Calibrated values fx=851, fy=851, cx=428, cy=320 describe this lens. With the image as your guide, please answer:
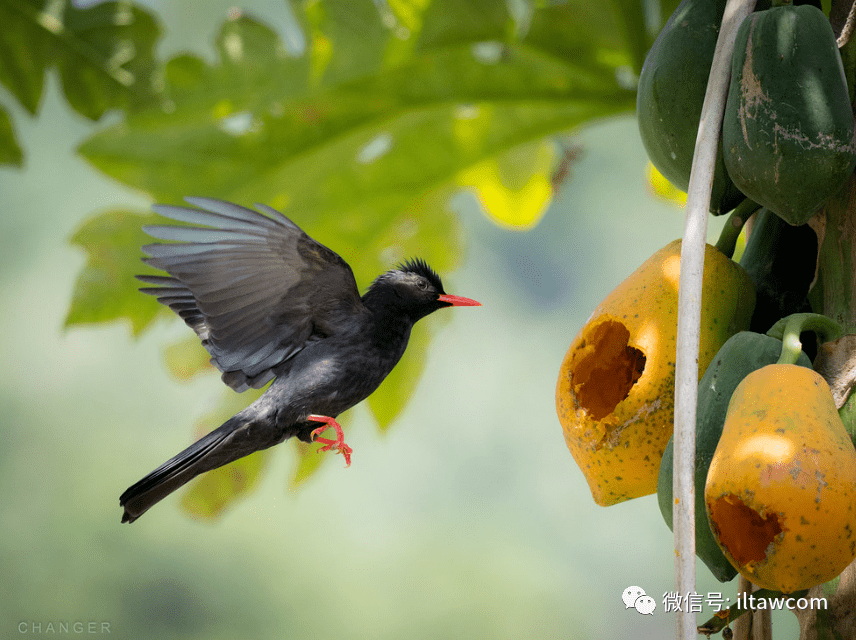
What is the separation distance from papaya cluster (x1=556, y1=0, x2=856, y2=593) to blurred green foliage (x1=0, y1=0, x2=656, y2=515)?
2.09ft

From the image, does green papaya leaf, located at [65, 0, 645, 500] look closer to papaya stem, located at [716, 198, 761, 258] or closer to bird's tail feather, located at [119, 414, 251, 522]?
bird's tail feather, located at [119, 414, 251, 522]

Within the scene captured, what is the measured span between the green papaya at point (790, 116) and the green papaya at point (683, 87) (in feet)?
0.19

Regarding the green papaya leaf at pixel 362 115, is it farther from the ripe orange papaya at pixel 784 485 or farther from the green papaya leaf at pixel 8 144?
the ripe orange papaya at pixel 784 485

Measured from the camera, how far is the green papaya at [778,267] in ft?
2.57

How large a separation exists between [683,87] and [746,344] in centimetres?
24

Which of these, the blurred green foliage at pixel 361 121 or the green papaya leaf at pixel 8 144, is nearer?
the blurred green foliage at pixel 361 121

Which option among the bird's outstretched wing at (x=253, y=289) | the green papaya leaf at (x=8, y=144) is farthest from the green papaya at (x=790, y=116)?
the green papaya leaf at (x=8, y=144)

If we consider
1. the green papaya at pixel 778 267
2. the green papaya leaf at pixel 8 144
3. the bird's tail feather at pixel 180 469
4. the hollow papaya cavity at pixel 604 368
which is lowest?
the bird's tail feather at pixel 180 469

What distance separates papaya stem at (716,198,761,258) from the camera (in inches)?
30.9

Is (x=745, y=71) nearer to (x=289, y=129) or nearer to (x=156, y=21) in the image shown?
(x=289, y=129)

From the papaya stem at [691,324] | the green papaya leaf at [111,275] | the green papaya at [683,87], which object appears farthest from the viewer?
the green papaya leaf at [111,275]

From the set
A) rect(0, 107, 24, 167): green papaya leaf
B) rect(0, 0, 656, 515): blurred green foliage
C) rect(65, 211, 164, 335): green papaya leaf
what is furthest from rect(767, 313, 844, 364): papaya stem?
rect(0, 107, 24, 167): green papaya leaf

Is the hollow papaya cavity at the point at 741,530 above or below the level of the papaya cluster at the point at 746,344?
below

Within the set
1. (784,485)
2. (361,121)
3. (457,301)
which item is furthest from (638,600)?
(361,121)
